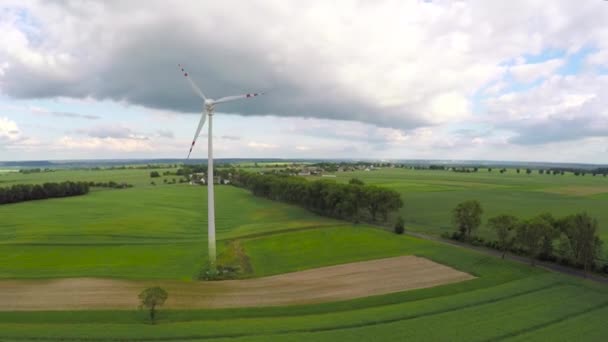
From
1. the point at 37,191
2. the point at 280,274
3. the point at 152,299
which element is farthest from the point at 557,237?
the point at 37,191

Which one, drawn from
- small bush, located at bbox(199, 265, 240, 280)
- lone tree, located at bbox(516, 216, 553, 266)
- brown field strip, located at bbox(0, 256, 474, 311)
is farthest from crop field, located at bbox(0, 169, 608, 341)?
lone tree, located at bbox(516, 216, 553, 266)

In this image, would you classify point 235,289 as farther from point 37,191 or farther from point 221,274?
point 37,191

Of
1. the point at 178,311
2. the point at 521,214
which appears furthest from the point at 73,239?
the point at 521,214

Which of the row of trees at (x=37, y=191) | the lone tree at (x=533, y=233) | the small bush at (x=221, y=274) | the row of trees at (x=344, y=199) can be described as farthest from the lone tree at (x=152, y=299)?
the row of trees at (x=37, y=191)

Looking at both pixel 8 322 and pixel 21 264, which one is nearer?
pixel 8 322

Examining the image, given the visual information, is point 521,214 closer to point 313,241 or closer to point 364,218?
point 364,218

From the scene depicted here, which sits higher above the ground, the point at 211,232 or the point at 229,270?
the point at 211,232

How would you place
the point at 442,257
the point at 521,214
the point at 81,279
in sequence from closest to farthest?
the point at 81,279 → the point at 442,257 → the point at 521,214

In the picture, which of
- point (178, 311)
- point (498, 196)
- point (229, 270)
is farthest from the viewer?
point (498, 196)
